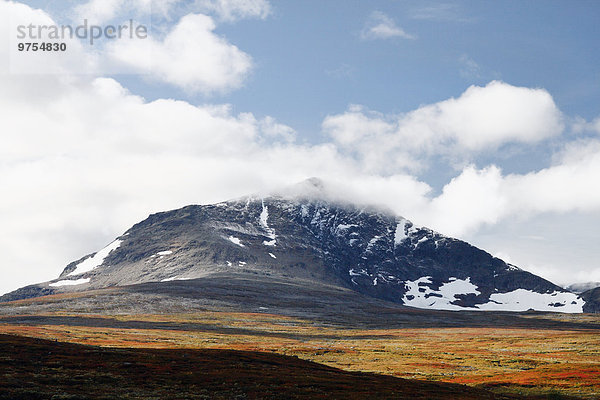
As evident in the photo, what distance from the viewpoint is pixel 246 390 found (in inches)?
1737

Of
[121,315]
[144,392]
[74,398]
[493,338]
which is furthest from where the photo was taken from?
[121,315]

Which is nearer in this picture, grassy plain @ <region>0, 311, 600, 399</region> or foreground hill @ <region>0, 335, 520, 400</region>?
foreground hill @ <region>0, 335, 520, 400</region>

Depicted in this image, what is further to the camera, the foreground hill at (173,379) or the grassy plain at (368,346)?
the grassy plain at (368,346)

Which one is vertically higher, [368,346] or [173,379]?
[173,379]

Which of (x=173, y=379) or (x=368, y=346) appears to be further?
(x=368, y=346)

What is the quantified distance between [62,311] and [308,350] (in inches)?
4885

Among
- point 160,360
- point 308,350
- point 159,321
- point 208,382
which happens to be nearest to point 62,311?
point 159,321

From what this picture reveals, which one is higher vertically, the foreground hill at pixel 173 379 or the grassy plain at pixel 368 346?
the foreground hill at pixel 173 379

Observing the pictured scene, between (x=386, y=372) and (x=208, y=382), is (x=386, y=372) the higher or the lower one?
the lower one

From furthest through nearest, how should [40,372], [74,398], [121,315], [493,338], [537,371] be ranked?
1. [121,315]
2. [493,338]
3. [537,371]
4. [40,372]
5. [74,398]

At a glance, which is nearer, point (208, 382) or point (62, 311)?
point (208, 382)

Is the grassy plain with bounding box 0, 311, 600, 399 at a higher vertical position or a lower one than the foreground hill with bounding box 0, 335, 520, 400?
lower

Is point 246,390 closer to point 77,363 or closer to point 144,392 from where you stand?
point 144,392

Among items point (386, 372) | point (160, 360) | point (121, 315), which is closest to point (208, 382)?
point (160, 360)
